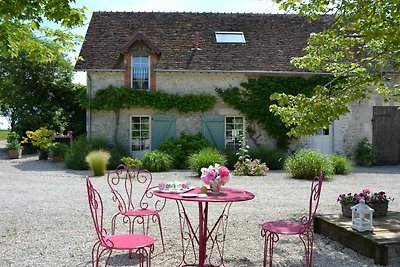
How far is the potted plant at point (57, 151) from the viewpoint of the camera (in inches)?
669

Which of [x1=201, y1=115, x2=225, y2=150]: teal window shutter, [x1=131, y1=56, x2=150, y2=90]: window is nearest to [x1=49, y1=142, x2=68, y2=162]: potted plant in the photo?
[x1=131, y1=56, x2=150, y2=90]: window

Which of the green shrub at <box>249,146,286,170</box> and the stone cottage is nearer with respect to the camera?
the green shrub at <box>249,146,286,170</box>

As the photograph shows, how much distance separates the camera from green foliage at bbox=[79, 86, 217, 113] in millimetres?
15867

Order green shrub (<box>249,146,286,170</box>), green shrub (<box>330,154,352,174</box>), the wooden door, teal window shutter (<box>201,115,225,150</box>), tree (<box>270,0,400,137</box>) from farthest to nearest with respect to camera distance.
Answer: the wooden door, teal window shutter (<box>201,115,225,150</box>), green shrub (<box>249,146,286,170</box>), green shrub (<box>330,154,352,174</box>), tree (<box>270,0,400,137</box>)

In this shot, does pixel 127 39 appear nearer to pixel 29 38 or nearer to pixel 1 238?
pixel 29 38

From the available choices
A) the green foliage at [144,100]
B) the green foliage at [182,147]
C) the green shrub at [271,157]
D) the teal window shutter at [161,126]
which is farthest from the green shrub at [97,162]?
the green shrub at [271,157]

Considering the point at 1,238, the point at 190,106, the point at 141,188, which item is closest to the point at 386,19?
the point at 1,238

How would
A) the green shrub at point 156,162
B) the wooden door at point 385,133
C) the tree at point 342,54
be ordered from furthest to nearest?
the wooden door at point 385,133, the green shrub at point 156,162, the tree at point 342,54

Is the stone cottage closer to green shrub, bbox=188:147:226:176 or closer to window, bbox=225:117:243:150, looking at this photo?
window, bbox=225:117:243:150

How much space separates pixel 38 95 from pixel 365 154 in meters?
15.4

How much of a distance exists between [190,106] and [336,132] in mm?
5814

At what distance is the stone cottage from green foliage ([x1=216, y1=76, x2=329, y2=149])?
0.92ft

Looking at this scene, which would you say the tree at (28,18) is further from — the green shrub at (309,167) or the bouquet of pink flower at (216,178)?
the green shrub at (309,167)

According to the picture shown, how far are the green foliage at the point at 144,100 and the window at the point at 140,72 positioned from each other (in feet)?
1.72
